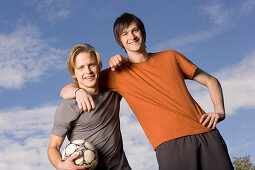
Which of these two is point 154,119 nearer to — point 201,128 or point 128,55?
point 201,128

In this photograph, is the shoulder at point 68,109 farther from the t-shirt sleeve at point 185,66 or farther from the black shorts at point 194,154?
the t-shirt sleeve at point 185,66

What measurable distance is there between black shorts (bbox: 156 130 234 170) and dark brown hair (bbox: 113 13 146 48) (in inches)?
75.4

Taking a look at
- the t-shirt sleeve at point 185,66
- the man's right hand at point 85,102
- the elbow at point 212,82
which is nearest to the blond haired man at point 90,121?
the man's right hand at point 85,102

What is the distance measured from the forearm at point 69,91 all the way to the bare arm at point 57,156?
0.65 metres

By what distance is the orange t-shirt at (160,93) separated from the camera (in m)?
4.18

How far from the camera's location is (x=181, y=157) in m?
4.03

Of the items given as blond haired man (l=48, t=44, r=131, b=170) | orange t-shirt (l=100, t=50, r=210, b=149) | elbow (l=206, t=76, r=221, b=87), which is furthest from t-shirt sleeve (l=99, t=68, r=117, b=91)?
elbow (l=206, t=76, r=221, b=87)

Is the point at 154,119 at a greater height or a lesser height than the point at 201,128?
greater

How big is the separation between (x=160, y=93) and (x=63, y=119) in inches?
59.5

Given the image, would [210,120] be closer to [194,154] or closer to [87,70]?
[194,154]

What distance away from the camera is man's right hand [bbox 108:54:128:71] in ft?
15.0

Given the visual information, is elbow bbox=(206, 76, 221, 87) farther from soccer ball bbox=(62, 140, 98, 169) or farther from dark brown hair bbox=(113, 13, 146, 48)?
soccer ball bbox=(62, 140, 98, 169)

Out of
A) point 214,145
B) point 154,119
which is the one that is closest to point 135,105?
point 154,119

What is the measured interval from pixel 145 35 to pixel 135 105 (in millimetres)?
1336
